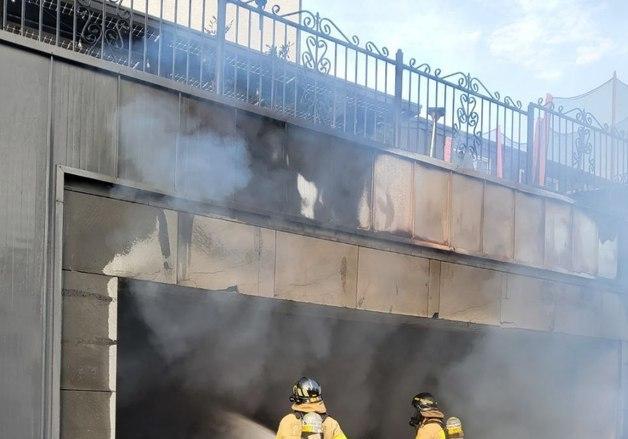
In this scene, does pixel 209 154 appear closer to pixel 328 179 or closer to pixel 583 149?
pixel 328 179

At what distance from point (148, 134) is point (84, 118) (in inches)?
19.8

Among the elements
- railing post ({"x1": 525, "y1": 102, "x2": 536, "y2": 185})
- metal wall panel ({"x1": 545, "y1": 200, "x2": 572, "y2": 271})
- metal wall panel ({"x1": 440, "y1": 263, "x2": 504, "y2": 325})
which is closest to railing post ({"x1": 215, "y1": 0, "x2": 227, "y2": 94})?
metal wall panel ({"x1": 440, "y1": 263, "x2": 504, "y2": 325})

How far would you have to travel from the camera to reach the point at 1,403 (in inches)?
225

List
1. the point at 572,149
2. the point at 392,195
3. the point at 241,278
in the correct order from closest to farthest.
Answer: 1. the point at 241,278
2. the point at 392,195
3. the point at 572,149

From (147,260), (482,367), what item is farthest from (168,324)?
(482,367)

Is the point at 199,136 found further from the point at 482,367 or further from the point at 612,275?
the point at 612,275

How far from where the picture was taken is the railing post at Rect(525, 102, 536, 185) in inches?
411

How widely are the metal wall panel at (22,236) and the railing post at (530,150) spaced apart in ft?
19.2

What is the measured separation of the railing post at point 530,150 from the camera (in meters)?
10.4

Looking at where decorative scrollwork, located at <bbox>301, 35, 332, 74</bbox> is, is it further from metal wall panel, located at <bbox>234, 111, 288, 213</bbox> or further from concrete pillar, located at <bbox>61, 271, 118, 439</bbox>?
concrete pillar, located at <bbox>61, 271, 118, 439</bbox>

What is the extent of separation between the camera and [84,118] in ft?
20.9

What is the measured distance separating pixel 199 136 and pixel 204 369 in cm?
218

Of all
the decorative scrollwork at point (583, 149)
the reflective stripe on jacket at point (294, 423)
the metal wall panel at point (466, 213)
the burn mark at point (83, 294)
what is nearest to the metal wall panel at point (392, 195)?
the metal wall panel at point (466, 213)

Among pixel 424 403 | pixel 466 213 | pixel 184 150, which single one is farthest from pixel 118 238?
pixel 466 213
